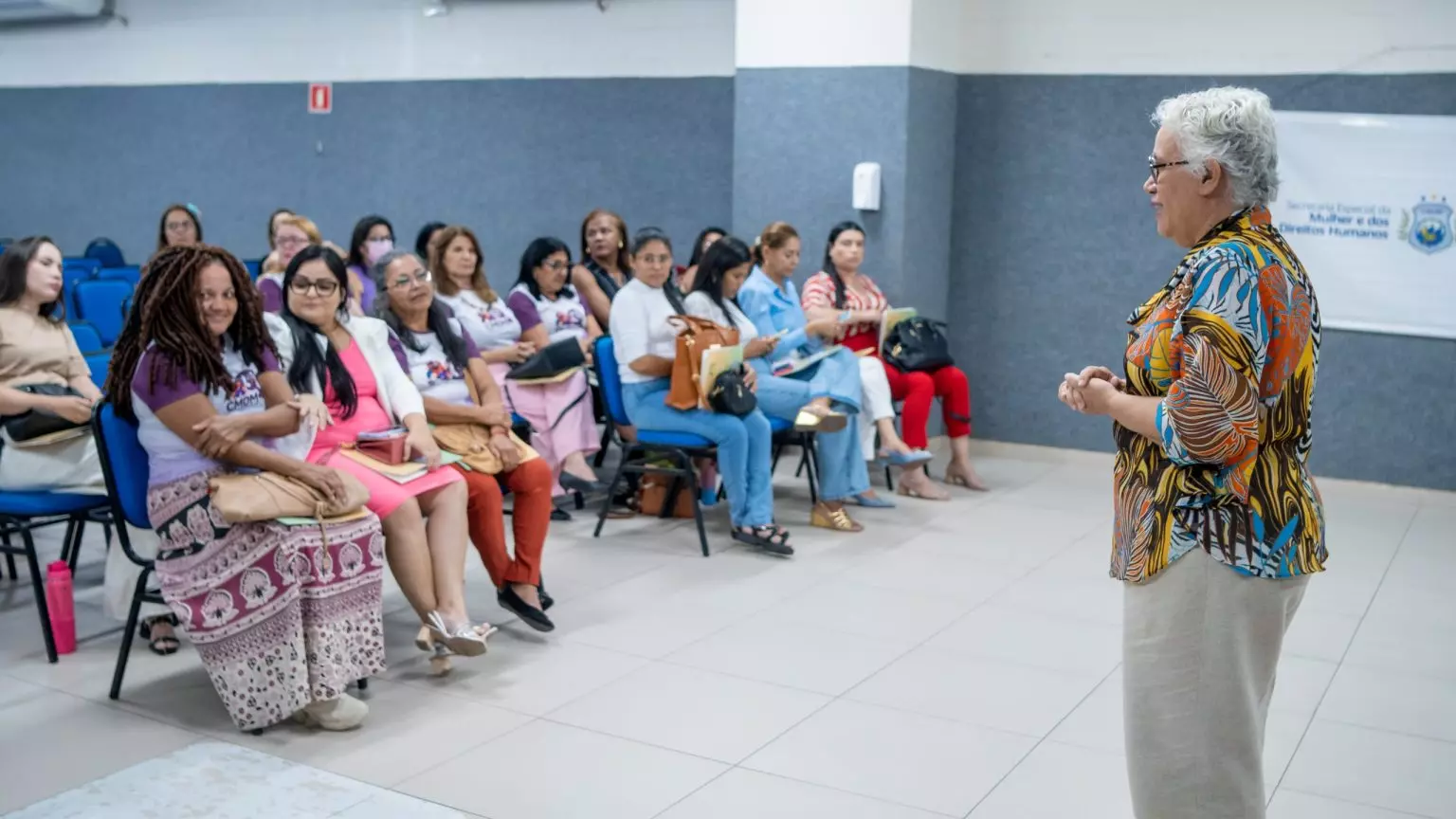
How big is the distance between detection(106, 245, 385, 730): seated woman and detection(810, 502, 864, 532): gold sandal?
239 centimetres

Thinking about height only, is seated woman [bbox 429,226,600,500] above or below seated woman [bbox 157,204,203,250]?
below

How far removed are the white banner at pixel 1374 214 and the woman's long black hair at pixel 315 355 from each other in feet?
14.3

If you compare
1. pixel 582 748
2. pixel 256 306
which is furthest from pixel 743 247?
pixel 582 748

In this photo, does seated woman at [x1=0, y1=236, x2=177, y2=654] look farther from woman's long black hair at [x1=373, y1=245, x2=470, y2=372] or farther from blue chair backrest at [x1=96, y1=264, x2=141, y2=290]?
blue chair backrest at [x1=96, y1=264, x2=141, y2=290]

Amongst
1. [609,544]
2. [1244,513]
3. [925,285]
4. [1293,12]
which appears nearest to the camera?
[1244,513]

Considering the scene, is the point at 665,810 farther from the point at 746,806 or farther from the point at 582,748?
the point at 582,748

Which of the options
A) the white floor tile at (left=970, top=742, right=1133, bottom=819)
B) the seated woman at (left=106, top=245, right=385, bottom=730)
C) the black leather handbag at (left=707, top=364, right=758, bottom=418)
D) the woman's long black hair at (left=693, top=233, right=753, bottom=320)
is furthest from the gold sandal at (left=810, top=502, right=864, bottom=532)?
the seated woman at (left=106, top=245, right=385, bottom=730)

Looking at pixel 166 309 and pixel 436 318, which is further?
pixel 436 318

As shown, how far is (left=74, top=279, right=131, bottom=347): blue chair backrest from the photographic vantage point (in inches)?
261

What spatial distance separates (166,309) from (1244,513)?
258 centimetres

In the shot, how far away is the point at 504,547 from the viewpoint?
4.03 meters

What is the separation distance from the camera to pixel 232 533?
10.6 ft

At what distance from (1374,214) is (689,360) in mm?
3407

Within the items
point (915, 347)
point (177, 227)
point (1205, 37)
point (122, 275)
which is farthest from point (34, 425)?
point (1205, 37)
